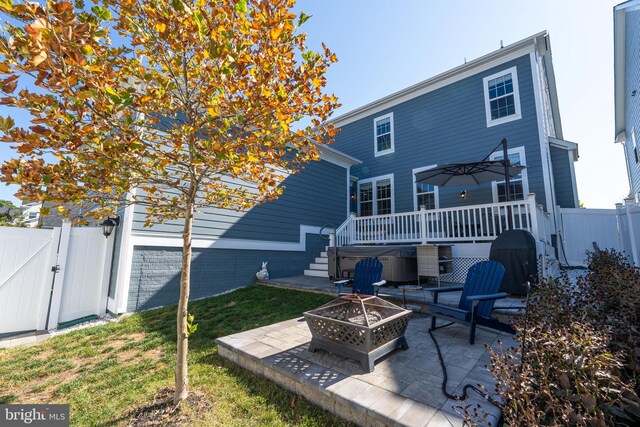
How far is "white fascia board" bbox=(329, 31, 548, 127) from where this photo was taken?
7.77 meters

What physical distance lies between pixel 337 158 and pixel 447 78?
4.44m

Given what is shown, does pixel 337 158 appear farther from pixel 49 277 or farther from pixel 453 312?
pixel 49 277

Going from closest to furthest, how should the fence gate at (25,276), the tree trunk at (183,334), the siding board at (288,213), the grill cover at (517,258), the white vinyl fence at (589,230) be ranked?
1. the tree trunk at (183,334)
2. the fence gate at (25,276)
3. the grill cover at (517,258)
4. the siding board at (288,213)
5. the white vinyl fence at (589,230)

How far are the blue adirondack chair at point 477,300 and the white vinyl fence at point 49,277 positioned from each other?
20.5 ft

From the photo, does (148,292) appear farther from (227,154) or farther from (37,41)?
(37,41)

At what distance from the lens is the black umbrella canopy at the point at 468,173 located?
6.44 m

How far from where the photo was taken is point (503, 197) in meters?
7.96

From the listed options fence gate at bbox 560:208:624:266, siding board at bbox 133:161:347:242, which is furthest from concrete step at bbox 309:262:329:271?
fence gate at bbox 560:208:624:266

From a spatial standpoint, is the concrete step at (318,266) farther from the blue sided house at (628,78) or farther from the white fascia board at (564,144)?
the blue sided house at (628,78)

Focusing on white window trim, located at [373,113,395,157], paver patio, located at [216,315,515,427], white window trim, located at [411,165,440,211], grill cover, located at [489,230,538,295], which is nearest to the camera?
paver patio, located at [216,315,515,427]

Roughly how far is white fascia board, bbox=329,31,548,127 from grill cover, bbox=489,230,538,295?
5916mm

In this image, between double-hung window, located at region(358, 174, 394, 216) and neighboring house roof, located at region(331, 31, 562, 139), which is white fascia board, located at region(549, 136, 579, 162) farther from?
double-hung window, located at region(358, 174, 394, 216)

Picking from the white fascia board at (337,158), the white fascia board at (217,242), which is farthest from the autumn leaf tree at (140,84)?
the white fascia board at (337,158)

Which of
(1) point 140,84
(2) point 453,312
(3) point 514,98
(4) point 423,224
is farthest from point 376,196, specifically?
(1) point 140,84
